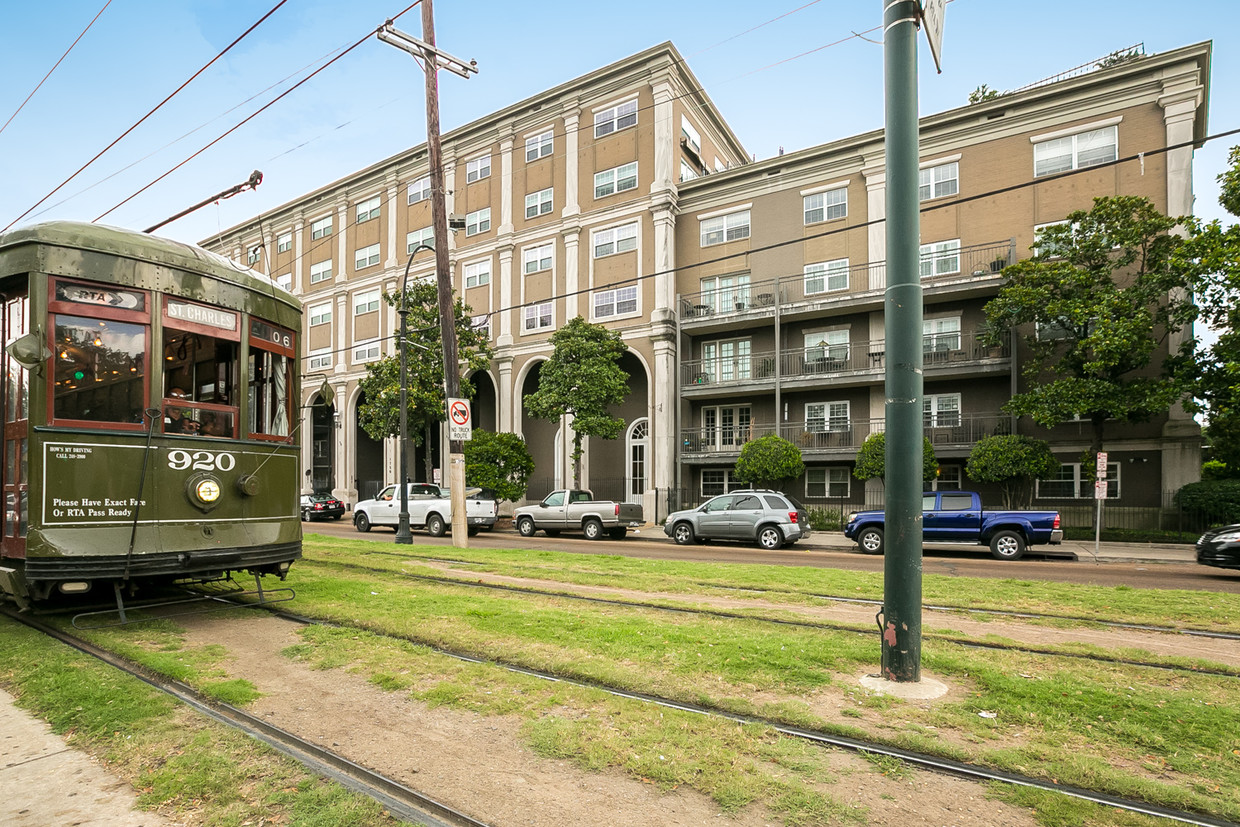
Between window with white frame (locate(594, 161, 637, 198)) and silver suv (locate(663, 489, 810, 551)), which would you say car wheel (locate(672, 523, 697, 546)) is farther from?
window with white frame (locate(594, 161, 637, 198))

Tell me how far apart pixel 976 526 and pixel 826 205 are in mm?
14982

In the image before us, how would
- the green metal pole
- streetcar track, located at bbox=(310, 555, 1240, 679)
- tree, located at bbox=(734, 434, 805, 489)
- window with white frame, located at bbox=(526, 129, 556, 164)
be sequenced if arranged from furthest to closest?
window with white frame, located at bbox=(526, 129, 556, 164) < tree, located at bbox=(734, 434, 805, 489) < streetcar track, located at bbox=(310, 555, 1240, 679) < the green metal pole

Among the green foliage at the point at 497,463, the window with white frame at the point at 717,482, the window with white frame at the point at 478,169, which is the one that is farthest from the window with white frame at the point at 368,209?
the window with white frame at the point at 717,482

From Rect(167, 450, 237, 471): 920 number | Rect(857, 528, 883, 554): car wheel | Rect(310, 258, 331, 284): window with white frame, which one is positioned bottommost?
Rect(857, 528, 883, 554): car wheel

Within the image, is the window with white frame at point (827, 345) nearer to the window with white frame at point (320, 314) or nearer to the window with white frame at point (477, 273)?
the window with white frame at point (477, 273)

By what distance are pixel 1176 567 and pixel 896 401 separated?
1588 centimetres

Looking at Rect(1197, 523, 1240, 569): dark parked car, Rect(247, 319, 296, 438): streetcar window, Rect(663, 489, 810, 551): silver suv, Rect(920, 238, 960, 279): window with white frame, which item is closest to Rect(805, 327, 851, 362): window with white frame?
Rect(920, 238, 960, 279): window with white frame

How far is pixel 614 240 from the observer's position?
31734 mm

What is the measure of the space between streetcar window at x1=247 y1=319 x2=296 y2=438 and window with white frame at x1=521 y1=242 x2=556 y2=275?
86.2 feet

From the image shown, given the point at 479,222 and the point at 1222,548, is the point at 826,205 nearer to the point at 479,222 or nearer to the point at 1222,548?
the point at 479,222

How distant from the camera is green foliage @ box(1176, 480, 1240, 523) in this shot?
2011cm

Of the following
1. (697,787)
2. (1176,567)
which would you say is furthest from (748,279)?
(697,787)

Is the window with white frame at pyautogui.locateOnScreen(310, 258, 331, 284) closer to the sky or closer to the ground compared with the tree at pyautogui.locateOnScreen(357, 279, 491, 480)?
closer to the sky

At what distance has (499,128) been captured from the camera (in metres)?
35.7
